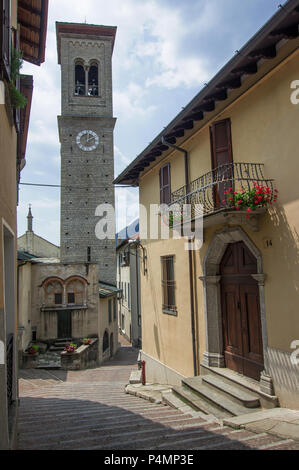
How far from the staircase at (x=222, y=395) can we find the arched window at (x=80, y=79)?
28.9 m

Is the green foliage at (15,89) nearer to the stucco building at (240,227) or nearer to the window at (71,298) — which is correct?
the stucco building at (240,227)

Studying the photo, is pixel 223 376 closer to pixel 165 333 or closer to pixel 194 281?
pixel 194 281

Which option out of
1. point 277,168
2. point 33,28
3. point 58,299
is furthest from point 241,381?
point 58,299

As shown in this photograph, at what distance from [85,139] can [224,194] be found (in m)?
25.4

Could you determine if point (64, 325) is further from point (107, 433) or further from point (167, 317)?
point (107, 433)

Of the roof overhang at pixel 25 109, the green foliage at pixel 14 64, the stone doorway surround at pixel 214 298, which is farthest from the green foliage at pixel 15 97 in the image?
the stone doorway surround at pixel 214 298

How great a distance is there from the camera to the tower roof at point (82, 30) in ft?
101

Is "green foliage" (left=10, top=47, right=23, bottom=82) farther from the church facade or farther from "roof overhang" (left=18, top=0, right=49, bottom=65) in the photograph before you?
the church facade

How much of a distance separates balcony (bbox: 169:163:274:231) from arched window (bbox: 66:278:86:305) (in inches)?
602

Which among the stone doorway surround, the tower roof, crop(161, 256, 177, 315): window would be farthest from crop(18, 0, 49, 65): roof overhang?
the tower roof

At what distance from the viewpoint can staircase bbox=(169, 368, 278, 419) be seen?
21.1 ft

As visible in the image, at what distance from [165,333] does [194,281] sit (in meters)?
2.81
